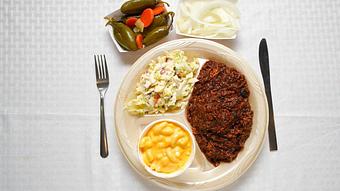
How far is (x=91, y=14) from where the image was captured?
2447 mm

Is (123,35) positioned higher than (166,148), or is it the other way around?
(123,35)

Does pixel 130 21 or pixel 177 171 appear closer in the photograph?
pixel 177 171

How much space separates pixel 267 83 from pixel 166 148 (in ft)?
2.30

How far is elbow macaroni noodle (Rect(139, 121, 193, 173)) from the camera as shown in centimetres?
211

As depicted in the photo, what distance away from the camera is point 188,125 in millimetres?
2301

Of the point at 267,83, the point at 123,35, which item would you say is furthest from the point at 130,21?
the point at 267,83

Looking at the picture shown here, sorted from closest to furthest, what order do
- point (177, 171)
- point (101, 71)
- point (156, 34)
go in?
1. point (177, 171)
2. point (156, 34)
3. point (101, 71)

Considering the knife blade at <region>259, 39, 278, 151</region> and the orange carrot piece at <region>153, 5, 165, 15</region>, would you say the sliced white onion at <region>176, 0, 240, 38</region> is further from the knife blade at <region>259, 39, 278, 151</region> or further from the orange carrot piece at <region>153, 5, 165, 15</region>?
the knife blade at <region>259, 39, 278, 151</region>

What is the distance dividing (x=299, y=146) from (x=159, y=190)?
83 centimetres

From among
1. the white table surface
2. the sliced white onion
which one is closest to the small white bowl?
the white table surface

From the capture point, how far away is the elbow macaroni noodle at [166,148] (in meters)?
2.11

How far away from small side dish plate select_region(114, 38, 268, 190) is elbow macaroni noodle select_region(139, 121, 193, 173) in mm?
129

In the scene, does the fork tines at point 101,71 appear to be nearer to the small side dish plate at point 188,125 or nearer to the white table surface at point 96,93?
the white table surface at point 96,93

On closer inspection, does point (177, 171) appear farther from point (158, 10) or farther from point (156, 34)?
point (158, 10)
